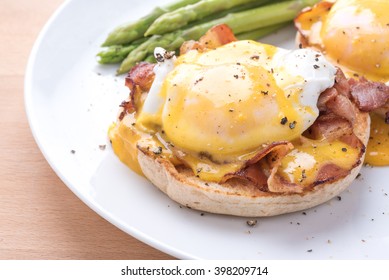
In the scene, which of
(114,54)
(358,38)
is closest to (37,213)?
(114,54)

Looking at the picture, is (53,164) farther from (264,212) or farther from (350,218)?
(350,218)

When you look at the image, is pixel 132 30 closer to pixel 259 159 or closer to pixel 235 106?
pixel 235 106

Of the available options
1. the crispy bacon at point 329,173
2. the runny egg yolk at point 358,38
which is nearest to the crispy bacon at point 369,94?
the runny egg yolk at point 358,38

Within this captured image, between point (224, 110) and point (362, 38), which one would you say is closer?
point (224, 110)

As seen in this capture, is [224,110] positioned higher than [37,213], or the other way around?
[224,110]

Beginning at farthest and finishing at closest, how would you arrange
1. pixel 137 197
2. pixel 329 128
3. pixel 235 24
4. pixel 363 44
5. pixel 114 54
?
1. pixel 235 24
2. pixel 114 54
3. pixel 363 44
4. pixel 137 197
5. pixel 329 128

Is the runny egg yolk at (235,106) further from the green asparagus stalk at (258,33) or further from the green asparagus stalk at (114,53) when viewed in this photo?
the green asparagus stalk at (258,33)
